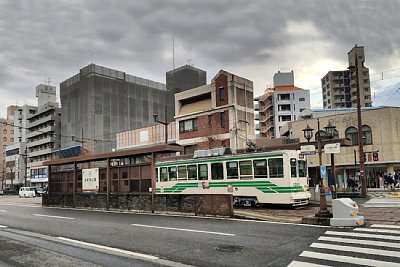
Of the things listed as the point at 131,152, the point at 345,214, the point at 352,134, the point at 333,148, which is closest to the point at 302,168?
the point at 333,148

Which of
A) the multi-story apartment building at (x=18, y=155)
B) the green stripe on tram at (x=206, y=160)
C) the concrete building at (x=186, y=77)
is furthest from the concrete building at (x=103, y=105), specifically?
the green stripe on tram at (x=206, y=160)

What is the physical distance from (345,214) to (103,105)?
6708 centimetres

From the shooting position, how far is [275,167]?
18969 millimetres

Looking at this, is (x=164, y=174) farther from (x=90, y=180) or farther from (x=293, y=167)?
(x=293, y=167)

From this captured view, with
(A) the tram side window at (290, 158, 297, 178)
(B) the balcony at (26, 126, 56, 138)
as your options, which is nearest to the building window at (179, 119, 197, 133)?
(A) the tram side window at (290, 158, 297, 178)

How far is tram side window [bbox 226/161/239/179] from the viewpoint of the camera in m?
20.5

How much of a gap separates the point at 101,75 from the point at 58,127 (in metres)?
25.6

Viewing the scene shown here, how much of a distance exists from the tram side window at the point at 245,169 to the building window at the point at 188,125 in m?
28.2

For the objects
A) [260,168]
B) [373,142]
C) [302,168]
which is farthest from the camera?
[373,142]

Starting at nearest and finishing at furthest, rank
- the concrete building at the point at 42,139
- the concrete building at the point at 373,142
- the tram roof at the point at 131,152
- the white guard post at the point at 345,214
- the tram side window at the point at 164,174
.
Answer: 1. the white guard post at the point at 345,214
2. the tram roof at the point at 131,152
3. the tram side window at the point at 164,174
4. the concrete building at the point at 373,142
5. the concrete building at the point at 42,139

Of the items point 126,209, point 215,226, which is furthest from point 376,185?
point 215,226

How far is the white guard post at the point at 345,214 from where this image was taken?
12.0 m

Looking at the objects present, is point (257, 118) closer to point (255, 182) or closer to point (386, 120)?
point (386, 120)

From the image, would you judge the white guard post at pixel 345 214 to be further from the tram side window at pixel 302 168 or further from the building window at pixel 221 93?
the building window at pixel 221 93
